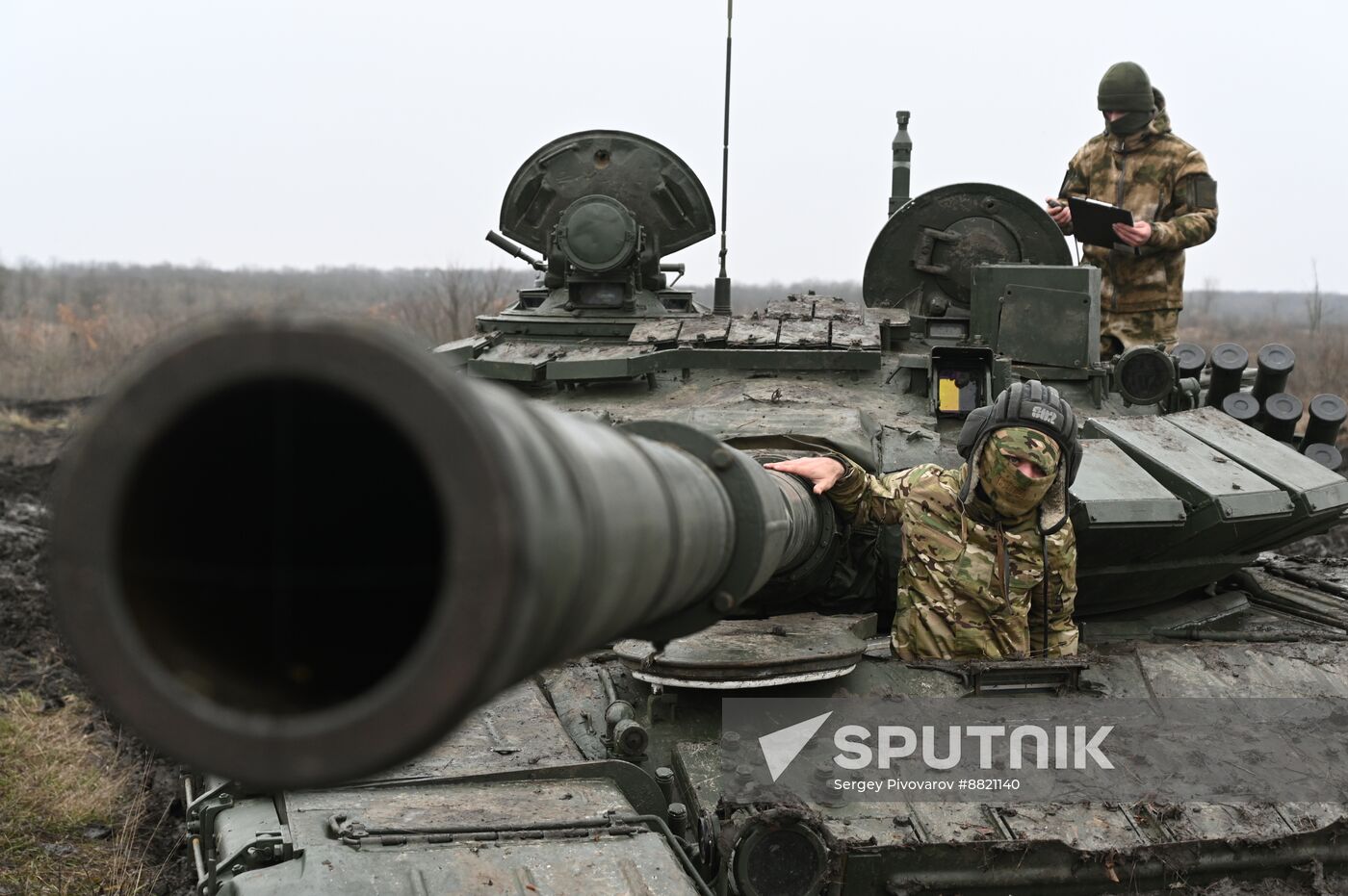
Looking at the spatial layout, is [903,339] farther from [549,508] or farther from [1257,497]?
[549,508]

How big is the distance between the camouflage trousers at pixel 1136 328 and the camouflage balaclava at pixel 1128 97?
1.17 m

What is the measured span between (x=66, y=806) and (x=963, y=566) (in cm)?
522

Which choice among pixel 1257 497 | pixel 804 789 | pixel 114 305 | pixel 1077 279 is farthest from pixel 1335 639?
pixel 114 305

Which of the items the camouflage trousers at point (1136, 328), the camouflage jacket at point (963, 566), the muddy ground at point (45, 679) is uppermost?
the camouflage trousers at point (1136, 328)

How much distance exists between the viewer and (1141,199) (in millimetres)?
9461

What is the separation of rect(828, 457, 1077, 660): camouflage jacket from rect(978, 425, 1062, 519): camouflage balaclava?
0.13 meters

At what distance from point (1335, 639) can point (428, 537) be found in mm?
5655

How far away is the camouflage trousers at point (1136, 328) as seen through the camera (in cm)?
969

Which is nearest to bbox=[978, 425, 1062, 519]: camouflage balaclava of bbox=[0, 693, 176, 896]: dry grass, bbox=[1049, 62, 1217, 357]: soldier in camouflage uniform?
bbox=[1049, 62, 1217, 357]: soldier in camouflage uniform

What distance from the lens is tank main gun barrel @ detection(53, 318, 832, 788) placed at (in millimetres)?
1624

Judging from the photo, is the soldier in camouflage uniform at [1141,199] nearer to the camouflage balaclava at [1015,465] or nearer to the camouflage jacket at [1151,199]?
the camouflage jacket at [1151,199]

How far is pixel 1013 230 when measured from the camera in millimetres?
8461

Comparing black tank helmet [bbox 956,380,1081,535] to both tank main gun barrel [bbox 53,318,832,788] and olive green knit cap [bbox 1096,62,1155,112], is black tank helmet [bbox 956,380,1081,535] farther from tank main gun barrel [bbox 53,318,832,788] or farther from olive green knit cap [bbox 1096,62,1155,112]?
olive green knit cap [bbox 1096,62,1155,112]

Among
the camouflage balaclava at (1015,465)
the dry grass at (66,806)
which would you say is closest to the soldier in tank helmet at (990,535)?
the camouflage balaclava at (1015,465)
